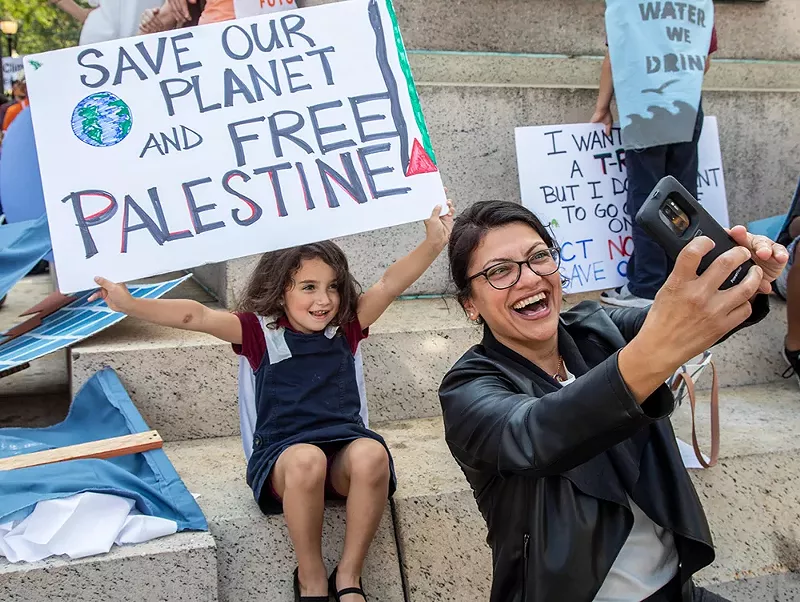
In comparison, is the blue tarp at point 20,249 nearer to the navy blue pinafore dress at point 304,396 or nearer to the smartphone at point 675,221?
the navy blue pinafore dress at point 304,396

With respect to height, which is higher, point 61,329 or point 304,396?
point 61,329

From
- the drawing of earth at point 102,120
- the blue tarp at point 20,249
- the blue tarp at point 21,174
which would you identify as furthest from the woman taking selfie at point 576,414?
the blue tarp at point 21,174

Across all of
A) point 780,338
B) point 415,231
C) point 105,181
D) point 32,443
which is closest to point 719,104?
point 780,338

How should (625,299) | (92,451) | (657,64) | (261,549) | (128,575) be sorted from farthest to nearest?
1. (625,299)
2. (657,64)
3. (92,451)
4. (261,549)
5. (128,575)

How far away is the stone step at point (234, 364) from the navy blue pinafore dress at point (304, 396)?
1.79 ft

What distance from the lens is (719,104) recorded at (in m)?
4.47

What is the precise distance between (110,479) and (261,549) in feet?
1.58

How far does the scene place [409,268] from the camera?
2654mm

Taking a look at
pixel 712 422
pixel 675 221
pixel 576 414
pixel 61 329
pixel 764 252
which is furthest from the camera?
pixel 61 329

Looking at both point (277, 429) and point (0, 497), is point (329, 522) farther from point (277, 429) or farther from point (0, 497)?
point (0, 497)

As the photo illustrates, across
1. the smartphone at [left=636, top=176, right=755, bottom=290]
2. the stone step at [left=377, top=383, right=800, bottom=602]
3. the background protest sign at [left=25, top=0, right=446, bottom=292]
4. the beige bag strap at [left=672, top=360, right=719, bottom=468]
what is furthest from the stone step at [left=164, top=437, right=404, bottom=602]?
the smartphone at [left=636, top=176, right=755, bottom=290]

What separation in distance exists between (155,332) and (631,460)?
2342mm

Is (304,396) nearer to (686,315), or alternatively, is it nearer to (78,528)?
(78,528)

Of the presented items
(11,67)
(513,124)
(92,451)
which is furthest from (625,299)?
(11,67)
